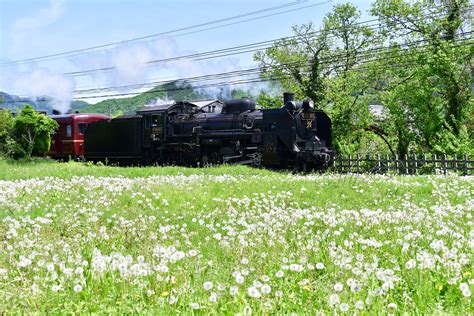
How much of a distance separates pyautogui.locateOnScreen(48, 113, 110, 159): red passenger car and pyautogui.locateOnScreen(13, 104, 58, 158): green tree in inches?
36.8

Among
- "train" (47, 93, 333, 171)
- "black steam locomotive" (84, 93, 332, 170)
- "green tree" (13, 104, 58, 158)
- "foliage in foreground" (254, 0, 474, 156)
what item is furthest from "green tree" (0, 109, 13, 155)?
"foliage in foreground" (254, 0, 474, 156)

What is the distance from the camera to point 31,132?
37031mm

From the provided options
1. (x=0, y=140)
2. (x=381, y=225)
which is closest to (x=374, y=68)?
(x=0, y=140)

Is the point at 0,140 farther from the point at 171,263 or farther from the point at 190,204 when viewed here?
the point at 171,263

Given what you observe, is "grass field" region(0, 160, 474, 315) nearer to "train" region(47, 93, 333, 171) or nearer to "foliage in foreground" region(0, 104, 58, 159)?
"train" region(47, 93, 333, 171)

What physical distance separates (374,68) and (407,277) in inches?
1578

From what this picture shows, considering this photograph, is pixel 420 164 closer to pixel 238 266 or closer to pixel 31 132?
pixel 31 132

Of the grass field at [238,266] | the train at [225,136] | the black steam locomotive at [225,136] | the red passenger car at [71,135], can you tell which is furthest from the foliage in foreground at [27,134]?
the grass field at [238,266]

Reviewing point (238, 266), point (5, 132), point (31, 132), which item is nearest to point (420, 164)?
point (31, 132)

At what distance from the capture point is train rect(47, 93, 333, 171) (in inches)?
926

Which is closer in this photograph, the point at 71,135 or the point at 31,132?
the point at 31,132

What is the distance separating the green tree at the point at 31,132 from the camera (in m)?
36.3

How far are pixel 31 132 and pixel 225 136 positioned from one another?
1866cm

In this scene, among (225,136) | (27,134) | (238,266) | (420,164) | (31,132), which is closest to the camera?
(238,266)
